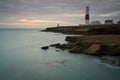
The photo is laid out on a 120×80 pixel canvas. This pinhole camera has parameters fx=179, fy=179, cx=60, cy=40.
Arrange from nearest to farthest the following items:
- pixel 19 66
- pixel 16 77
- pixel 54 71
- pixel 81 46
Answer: pixel 16 77
pixel 54 71
pixel 19 66
pixel 81 46

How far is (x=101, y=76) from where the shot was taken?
10.3 metres

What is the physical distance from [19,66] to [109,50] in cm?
719

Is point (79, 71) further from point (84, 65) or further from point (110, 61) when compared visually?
point (110, 61)

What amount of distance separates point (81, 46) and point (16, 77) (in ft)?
25.7

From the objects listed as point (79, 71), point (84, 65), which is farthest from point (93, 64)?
point (79, 71)

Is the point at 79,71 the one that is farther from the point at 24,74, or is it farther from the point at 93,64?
the point at 24,74

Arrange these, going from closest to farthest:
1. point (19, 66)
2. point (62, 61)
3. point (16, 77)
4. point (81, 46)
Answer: point (16, 77)
point (19, 66)
point (62, 61)
point (81, 46)

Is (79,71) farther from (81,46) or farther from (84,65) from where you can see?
(81,46)

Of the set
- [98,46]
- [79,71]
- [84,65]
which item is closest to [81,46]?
[98,46]

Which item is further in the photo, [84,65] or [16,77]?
[84,65]

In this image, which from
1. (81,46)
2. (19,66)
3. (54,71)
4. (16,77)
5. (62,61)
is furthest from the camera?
(81,46)

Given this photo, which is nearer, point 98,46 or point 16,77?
point 16,77

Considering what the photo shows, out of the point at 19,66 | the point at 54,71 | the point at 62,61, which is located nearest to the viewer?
the point at 54,71

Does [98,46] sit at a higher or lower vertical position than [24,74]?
higher
